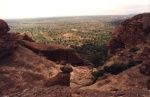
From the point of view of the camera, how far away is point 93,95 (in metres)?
13.9

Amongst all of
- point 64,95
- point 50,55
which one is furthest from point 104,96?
point 50,55

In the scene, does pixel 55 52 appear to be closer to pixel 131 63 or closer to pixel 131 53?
pixel 131 63

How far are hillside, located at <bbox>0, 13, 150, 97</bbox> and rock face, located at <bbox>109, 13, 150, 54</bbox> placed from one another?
421 mm

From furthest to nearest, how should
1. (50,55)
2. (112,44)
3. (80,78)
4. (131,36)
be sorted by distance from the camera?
(112,44), (131,36), (50,55), (80,78)

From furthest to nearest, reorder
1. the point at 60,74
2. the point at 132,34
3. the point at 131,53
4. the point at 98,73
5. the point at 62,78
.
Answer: the point at 132,34 < the point at 131,53 < the point at 98,73 < the point at 60,74 < the point at 62,78

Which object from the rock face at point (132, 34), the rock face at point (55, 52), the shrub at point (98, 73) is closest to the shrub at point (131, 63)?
the shrub at point (98, 73)

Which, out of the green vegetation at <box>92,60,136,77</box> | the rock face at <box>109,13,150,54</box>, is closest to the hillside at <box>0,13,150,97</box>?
the green vegetation at <box>92,60,136,77</box>

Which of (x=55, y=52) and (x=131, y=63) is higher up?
(x=55, y=52)

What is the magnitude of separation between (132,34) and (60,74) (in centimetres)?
2618

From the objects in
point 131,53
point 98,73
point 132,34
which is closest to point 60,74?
point 98,73

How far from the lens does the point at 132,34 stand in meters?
43.9

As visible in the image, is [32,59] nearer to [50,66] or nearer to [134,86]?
[50,66]

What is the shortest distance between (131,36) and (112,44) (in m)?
4.22

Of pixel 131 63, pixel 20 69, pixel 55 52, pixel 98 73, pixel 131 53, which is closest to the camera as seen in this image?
pixel 20 69
